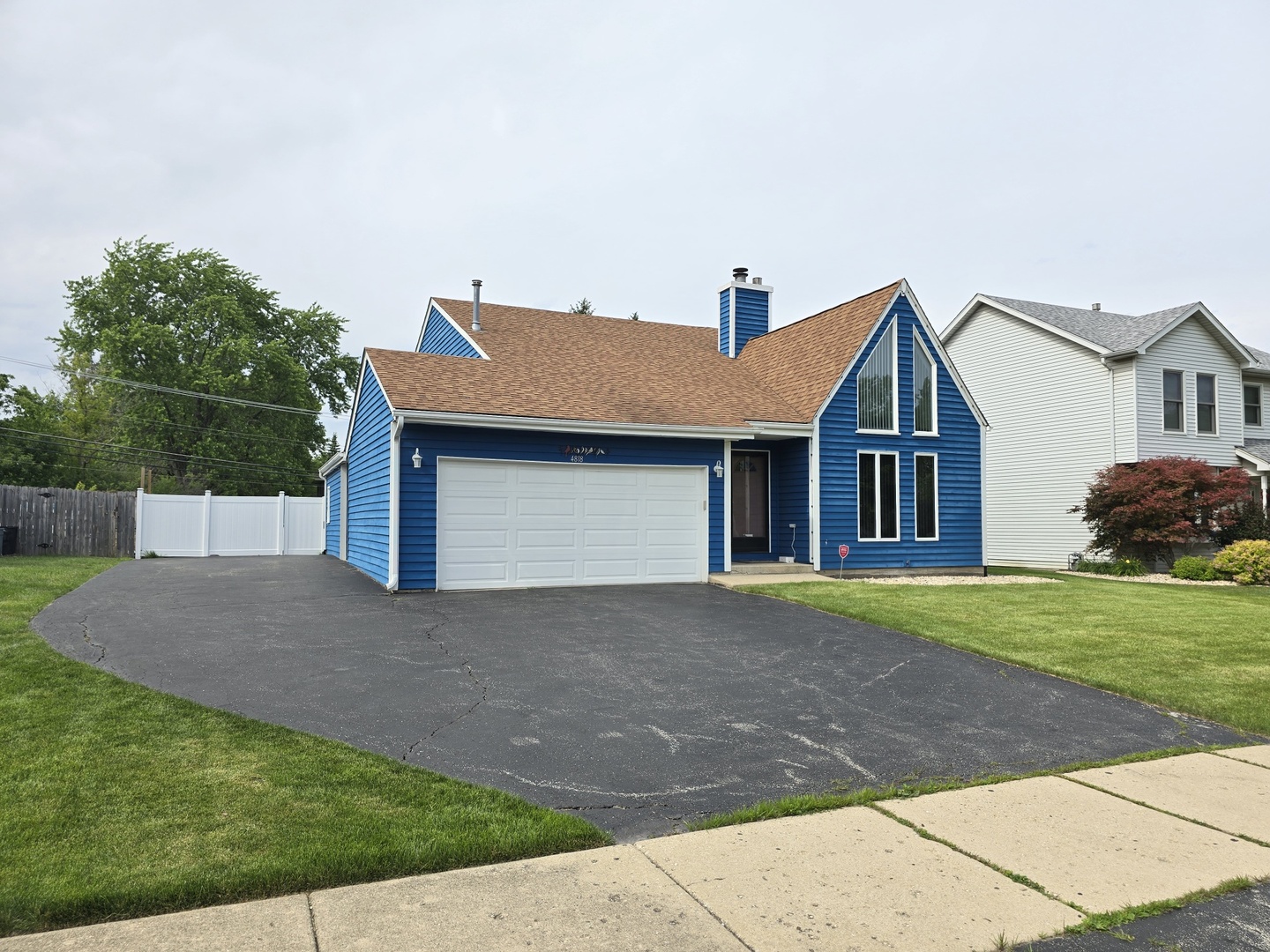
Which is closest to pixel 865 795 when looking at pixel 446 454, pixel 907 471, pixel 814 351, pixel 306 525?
pixel 446 454

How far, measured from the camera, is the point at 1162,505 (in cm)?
1842

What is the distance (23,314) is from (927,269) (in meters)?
45.9

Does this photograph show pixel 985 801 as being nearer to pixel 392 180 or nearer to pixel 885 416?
pixel 885 416

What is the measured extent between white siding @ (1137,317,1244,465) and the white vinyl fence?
941 inches

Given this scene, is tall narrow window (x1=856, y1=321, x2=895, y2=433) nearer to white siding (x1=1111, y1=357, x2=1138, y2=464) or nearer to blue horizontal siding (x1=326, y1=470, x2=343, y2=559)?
white siding (x1=1111, y1=357, x2=1138, y2=464)

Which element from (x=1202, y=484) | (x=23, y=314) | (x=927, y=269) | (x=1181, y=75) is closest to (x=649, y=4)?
(x=1181, y=75)

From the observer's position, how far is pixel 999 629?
9.62 meters

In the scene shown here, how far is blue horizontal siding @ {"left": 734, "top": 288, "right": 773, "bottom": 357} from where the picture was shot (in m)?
21.2

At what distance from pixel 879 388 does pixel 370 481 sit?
10.7 m

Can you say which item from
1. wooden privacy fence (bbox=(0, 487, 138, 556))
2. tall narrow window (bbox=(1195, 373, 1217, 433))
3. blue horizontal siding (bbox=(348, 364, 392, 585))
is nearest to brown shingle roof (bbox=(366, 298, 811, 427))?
blue horizontal siding (bbox=(348, 364, 392, 585))

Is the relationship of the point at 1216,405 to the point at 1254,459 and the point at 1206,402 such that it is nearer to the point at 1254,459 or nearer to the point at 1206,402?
the point at 1206,402

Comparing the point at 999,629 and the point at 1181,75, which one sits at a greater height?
the point at 1181,75

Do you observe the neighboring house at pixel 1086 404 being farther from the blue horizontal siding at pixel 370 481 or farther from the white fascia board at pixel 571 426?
the blue horizontal siding at pixel 370 481

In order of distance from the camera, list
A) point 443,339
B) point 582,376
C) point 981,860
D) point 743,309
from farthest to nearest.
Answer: point 743,309
point 443,339
point 582,376
point 981,860
